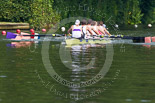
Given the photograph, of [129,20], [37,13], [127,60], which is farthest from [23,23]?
[127,60]

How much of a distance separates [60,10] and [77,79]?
41.0 meters

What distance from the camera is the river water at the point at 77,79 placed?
12695 millimetres

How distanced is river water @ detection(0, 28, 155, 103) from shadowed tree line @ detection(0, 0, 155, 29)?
105 feet

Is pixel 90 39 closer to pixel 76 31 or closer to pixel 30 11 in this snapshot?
pixel 76 31

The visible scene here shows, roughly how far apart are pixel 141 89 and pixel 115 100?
1772mm

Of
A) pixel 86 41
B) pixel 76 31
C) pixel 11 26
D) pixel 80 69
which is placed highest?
pixel 76 31

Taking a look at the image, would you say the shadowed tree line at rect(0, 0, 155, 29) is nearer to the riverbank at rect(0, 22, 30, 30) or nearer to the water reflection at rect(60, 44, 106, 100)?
the riverbank at rect(0, 22, 30, 30)

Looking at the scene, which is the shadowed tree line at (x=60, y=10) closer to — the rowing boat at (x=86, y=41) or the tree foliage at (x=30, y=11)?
the tree foliage at (x=30, y=11)

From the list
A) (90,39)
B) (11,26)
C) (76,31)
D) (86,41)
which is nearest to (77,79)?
(76,31)

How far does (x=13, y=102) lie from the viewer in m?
12.0

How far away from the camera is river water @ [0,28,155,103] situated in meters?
12.7

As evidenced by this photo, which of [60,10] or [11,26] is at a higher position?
[60,10]

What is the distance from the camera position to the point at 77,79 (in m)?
15.8

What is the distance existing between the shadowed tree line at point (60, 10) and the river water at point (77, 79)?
32.1m
